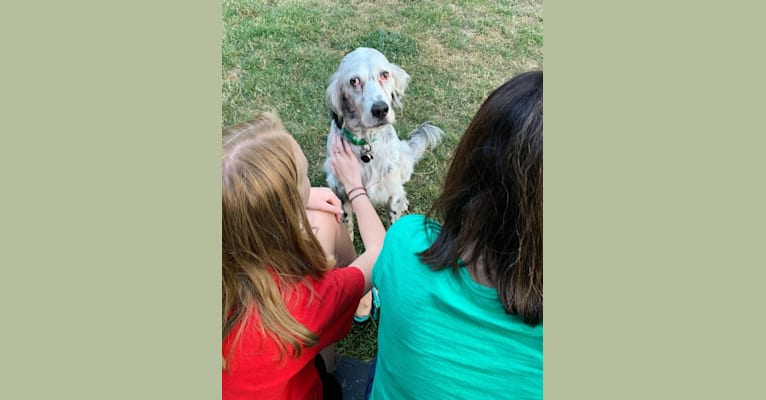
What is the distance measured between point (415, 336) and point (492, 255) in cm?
37

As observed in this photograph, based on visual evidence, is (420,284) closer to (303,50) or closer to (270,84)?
(270,84)

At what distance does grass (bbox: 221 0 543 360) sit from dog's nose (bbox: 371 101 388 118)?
1096mm

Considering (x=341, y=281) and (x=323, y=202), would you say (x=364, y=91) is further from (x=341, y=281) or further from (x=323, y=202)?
(x=341, y=281)

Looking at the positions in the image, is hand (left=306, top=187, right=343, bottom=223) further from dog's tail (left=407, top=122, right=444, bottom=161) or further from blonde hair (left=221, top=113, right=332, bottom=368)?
dog's tail (left=407, top=122, right=444, bottom=161)

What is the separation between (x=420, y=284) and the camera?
1707 millimetres

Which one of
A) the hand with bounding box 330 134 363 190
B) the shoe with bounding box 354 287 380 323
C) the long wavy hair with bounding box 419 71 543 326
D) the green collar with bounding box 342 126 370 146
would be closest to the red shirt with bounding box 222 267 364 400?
the long wavy hair with bounding box 419 71 543 326

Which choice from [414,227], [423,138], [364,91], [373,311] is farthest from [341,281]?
[423,138]

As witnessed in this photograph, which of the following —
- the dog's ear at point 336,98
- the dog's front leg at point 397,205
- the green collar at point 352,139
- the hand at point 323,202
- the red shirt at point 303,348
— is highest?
the dog's ear at point 336,98

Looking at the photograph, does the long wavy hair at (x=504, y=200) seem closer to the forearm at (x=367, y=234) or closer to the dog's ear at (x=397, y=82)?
the forearm at (x=367, y=234)

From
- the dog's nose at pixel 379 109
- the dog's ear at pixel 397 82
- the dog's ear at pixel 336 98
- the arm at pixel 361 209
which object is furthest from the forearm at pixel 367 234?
the dog's ear at pixel 397 82

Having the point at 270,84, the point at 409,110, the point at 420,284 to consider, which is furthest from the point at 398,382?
the point at 270,84

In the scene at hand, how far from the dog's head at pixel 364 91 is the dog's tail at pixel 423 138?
0.75 meters

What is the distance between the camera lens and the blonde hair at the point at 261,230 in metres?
1.80

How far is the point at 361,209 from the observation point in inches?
120
